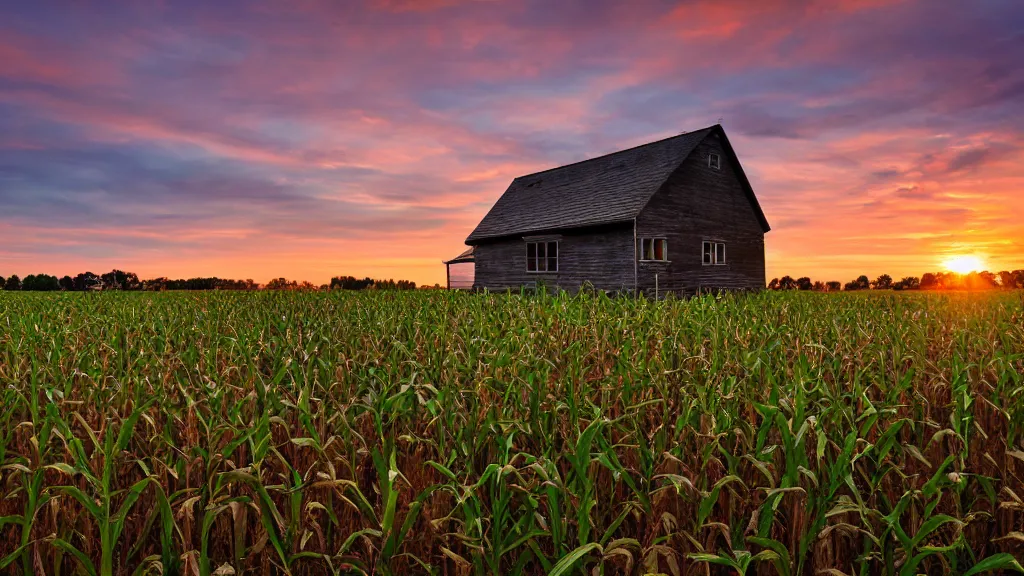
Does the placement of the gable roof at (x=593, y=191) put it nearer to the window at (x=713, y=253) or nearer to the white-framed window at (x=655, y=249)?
the white-framed window at (x=655, y=249)

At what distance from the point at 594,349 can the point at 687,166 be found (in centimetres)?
2119

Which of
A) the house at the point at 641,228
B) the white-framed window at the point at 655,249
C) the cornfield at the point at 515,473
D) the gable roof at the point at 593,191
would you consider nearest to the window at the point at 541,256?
the house at the point at 641,228

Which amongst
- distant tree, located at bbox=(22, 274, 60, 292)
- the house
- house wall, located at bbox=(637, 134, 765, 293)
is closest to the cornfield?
the house

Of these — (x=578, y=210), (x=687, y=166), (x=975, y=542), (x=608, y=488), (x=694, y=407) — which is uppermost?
(x=687, y=166)

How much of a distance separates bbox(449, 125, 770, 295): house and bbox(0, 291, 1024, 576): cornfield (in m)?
17.4

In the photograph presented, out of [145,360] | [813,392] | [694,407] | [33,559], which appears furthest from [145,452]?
[813,392]

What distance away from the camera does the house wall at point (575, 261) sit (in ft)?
75.8

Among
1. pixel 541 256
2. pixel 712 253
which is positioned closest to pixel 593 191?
pixel 541 256

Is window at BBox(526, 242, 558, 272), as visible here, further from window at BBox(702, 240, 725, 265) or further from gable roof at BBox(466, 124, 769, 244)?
window at BBox(702, 240, 725, 265)

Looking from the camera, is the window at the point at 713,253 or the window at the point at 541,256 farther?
the window at the point at 541,256

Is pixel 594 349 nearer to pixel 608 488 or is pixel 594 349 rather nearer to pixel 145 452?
pixel 608 488

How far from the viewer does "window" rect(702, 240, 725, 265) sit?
85.0 ft

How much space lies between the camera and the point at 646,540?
2564 mm

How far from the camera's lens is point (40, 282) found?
108ft
